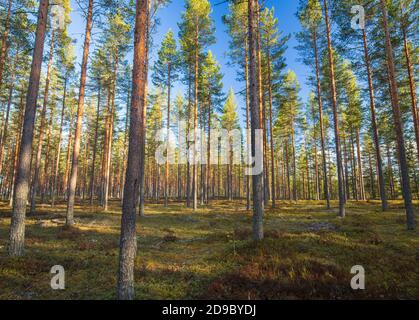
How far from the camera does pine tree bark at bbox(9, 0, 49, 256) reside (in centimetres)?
794

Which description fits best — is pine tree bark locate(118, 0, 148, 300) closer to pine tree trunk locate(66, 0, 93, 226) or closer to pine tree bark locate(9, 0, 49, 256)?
pine tree bark locate(9, 0, 49, 256)

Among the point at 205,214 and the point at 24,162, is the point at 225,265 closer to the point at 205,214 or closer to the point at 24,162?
the point at 24,162

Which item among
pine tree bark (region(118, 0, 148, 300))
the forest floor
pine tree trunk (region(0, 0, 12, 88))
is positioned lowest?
the forest floor

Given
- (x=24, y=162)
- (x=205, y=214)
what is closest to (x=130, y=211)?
(x=24, y=162)

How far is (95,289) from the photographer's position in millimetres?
5715

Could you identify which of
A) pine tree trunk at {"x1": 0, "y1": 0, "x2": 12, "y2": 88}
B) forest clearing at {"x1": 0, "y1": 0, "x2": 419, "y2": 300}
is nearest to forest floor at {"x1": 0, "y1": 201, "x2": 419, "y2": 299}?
forest clearing at {"x1": 0, "y1": 0, "x2": 419, "y2": 300}

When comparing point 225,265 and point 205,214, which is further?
point 205,214

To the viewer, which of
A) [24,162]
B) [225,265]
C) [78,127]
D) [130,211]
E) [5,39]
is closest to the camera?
[130,211]

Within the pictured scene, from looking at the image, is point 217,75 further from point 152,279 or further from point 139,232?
point 152,279

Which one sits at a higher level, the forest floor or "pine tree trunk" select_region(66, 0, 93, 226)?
"pine tree trunk" select_region(66, 0, 93, 226)

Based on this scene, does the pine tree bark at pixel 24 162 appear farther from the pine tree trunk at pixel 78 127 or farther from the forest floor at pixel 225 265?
the pine tree trunk at pixel 78 127

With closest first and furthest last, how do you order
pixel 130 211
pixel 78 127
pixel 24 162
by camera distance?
pixel 130 211, pixel 24 162, pixel 78 127

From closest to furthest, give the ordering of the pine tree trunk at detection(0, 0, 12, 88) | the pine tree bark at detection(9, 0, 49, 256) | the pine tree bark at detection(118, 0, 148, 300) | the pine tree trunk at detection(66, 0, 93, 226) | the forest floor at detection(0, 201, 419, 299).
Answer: the pine tree bark at detection(118, 0, 148, 300) → the forest floor at detection(0, 201, 419, 299) → the pine tree bark at detection(9, 0, 49, 256) → the pine tree trunk at detection(66, 0, 93, 226) → the pine tree trunk at detection(0, 0, 12, 88)

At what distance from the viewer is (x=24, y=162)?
8289mm
